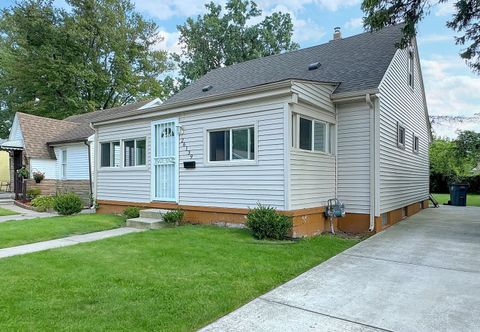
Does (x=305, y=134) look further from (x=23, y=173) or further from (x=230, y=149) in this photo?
(x=23, y=173)

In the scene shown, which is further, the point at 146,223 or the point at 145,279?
the point at 146,223

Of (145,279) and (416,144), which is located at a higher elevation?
(416,144)

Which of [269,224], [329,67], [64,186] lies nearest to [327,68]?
[329,67]

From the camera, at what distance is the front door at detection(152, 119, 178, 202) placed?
9.95 m

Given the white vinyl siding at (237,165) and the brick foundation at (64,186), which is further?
the brick foundation at (64,186)

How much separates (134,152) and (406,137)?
939cm

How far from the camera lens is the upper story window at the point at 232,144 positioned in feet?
27.2

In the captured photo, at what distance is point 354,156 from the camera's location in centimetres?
896

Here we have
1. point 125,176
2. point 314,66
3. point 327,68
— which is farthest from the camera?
point 314,66

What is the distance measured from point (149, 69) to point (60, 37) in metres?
7.63

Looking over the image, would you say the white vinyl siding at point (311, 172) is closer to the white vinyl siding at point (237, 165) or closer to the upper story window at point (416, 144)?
the white vinyl siding at point (237, 165)

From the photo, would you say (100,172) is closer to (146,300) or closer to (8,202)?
(8,202)

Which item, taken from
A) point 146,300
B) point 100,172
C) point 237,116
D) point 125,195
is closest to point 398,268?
point 146,300

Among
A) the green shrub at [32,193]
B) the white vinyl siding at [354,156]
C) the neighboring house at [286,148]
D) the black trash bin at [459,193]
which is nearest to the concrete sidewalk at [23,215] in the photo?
the green shrub at [32,193]
